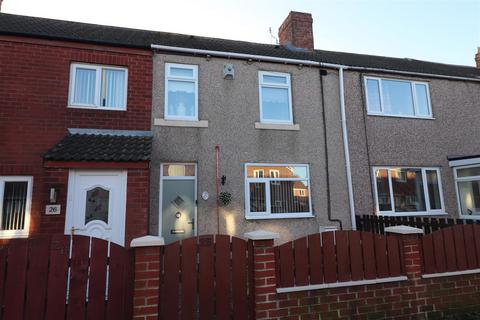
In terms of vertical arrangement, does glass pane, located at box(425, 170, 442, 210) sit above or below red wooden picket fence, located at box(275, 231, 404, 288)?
above

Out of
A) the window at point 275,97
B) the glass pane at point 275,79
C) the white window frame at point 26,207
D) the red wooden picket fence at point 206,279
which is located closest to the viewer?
the red wooden picket fence at point 206,279

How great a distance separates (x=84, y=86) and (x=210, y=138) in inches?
123

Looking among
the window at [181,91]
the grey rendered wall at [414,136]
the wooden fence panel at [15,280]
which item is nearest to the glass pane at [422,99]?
the grey rendered wall at [414,136]

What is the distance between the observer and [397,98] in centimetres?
923

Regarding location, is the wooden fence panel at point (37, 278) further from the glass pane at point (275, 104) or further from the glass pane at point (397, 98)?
the glass pane at point (397, 98)

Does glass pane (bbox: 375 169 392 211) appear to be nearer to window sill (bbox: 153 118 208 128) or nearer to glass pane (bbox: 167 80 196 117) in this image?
window sill (bbox: 153 118 208 128)

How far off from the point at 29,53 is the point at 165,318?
21.6ft

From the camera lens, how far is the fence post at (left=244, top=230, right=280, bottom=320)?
344cm

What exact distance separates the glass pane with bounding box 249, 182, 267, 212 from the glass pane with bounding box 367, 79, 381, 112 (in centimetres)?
417

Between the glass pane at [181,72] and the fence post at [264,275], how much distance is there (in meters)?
5.25

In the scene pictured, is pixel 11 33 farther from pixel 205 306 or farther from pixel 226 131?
pixel 205 306

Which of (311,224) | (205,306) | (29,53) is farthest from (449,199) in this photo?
(29,53)

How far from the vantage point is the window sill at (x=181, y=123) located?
712 centimetres

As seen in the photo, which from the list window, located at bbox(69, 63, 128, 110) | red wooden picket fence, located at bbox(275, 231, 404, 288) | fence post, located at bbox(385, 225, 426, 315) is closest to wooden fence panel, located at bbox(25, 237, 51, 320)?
red wooden picket fence, located at bbox(275, 231, 404, 288)
